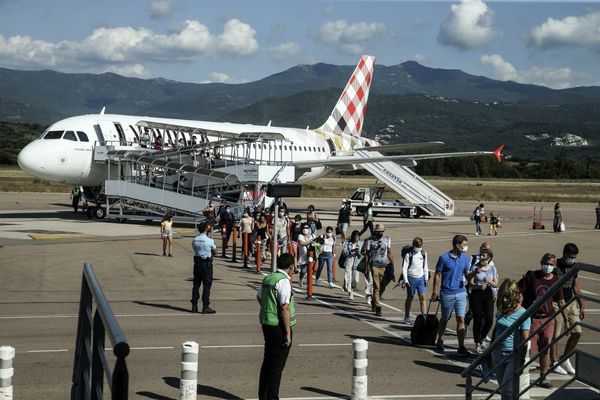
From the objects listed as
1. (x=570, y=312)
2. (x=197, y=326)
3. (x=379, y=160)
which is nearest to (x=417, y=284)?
(x=197, y=326)

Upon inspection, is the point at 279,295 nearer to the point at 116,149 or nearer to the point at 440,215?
the point at 116,149

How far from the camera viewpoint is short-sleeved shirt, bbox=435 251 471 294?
13.4 meters

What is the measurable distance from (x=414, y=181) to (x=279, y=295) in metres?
39.4

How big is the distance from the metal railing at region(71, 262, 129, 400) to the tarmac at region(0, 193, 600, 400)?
3.48m

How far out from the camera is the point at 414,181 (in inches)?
1921

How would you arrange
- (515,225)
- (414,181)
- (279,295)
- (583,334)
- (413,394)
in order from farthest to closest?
1. (414,181)
2. (515,225)
3. (413,394)
4. (279,295)
5. (583,334)

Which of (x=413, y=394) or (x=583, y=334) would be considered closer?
(x=583, y=334)

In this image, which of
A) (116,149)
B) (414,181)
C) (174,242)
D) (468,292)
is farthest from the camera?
(414,181)

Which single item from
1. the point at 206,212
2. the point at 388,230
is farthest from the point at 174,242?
the point at 388,230

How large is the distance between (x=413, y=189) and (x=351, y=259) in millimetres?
29756

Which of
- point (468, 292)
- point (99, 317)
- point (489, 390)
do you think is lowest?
point (489, 390)

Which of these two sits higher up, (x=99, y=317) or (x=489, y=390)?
(x=99, y=317)

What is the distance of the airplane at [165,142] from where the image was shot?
3547 cm

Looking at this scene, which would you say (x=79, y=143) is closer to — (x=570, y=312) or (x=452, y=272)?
(x=452, y=272)
